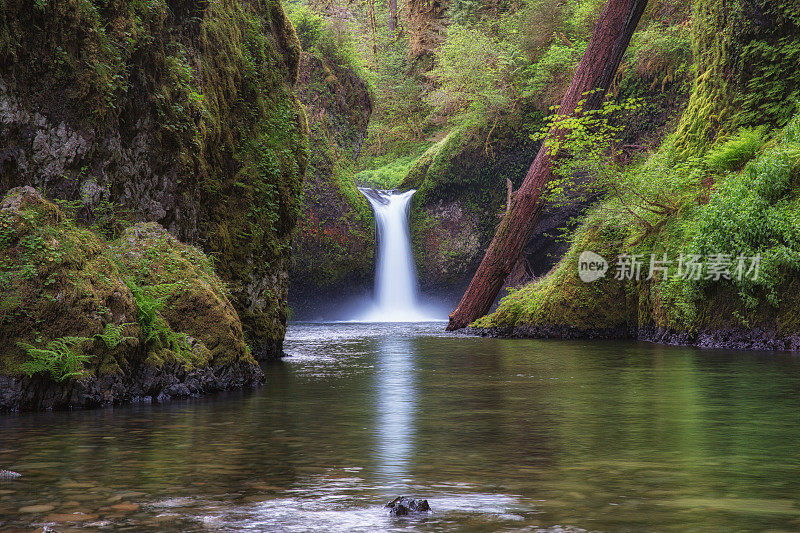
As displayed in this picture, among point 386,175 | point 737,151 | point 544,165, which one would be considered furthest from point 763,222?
Result: point 386,175

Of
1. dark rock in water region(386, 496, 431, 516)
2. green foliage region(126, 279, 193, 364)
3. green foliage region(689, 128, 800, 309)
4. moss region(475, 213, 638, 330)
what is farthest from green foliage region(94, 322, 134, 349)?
moss region(475, 213, 638, 330)

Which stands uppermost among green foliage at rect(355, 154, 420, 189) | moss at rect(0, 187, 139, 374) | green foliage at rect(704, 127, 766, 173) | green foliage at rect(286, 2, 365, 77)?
green foliage at rect(286, 2, 365, 77)

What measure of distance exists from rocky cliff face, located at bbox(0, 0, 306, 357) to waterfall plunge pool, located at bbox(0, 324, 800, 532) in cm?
268

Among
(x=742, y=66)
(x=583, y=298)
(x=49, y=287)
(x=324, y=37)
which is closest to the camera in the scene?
(x=49, y=287)

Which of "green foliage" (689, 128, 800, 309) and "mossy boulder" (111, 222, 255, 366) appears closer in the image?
"mossy boulder" (111, 222, 255, 366)

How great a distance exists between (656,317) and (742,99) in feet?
14.3

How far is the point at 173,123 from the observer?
9.02m

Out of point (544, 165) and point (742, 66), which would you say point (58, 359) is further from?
point (544, 165)

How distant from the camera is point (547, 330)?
16453 millimetres

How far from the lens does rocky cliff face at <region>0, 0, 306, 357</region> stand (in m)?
7.16

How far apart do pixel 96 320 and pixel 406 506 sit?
4158mm

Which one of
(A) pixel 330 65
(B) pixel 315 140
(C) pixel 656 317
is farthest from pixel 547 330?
(A) pixel 330 65

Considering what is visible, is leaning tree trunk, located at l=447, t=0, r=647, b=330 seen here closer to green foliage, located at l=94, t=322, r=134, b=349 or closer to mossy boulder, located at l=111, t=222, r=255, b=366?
mossy boulder, located at l=111, t=222, r=255, b=366

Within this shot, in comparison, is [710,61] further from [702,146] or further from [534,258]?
[534,258]
